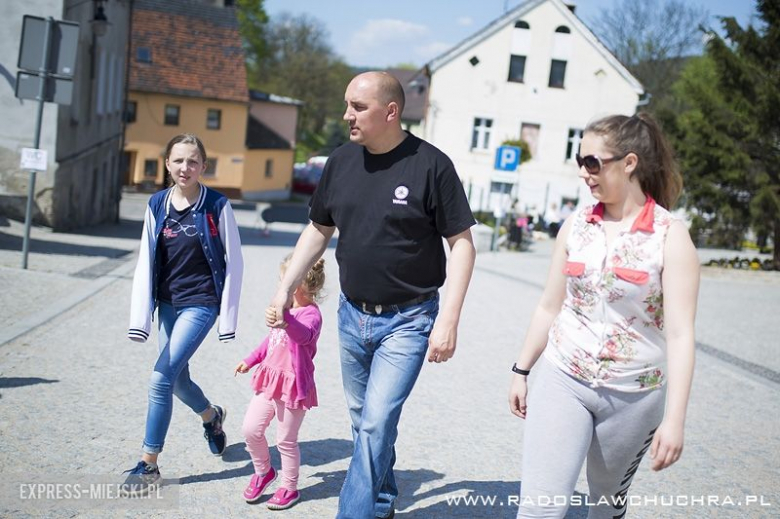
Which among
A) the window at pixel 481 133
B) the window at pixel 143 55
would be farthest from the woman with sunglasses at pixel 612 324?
the window at pixel 143 55

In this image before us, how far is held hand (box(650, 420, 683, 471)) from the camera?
3.04m

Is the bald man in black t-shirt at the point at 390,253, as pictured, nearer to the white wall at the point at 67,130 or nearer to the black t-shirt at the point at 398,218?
the black t-shirt at the point at 398,218

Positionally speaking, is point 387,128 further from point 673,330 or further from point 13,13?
point 13,13

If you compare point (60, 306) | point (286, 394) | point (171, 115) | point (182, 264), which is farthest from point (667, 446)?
point (171, 115)

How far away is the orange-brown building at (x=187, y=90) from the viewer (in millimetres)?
50125

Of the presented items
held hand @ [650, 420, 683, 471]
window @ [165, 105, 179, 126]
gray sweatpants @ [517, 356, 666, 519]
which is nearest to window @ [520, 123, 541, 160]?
window @ [165, 105, 179, 126]

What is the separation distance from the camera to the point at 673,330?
3137 millimetres

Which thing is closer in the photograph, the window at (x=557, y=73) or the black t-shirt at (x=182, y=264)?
the black t-shirt at (x=182, y=264)

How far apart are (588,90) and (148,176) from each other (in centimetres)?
2431

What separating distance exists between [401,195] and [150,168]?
48.5 meters

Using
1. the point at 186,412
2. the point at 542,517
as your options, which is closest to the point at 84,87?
the point at 186,412

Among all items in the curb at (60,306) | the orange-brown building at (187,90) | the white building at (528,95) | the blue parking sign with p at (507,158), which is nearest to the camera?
the curb at (60,306)

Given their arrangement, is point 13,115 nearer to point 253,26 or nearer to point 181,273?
point 181,273

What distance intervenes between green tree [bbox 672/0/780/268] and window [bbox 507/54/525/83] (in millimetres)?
22121
